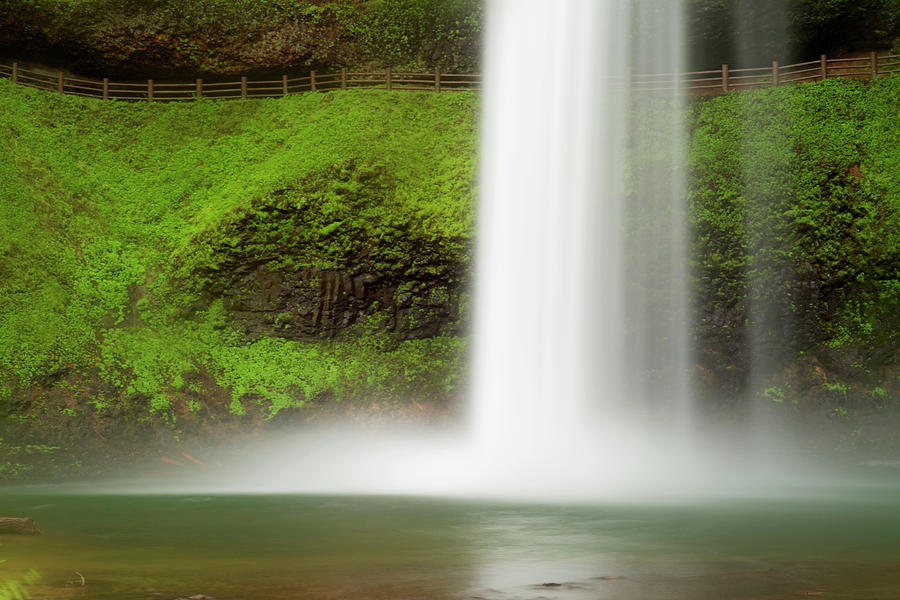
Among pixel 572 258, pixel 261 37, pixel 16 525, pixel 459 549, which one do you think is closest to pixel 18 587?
pixel 16 525

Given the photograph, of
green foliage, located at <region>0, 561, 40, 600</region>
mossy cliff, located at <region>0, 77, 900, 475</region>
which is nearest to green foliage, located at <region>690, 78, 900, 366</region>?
mossy cliff, located at <region>0, 77, 900, 475</region>

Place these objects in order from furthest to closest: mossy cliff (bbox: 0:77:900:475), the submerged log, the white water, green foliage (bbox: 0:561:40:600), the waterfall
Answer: the waterfall < mossy cliff (bbox: 0:77:900:475) < the white water < the submerged log < green foliage (bbox: 0:561:40:600)

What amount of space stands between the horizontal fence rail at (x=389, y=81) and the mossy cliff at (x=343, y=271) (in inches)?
88.4

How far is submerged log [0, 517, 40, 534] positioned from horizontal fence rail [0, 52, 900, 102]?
24.3m

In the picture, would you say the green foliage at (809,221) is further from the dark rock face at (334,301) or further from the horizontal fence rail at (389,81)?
the dark rock face at (334,301)

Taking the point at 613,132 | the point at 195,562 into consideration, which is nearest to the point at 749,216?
the point at 613,132

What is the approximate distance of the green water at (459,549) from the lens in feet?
25.2

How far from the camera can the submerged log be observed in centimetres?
1080

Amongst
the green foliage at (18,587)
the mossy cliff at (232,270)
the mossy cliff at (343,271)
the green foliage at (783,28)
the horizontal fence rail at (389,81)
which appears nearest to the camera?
the green foliage at (18,587)

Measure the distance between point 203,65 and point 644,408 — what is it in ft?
72.7

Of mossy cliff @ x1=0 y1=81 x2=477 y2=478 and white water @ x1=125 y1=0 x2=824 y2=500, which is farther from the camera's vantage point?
mossy cliff @ x1=0 y1=81 x2=477 y2=478

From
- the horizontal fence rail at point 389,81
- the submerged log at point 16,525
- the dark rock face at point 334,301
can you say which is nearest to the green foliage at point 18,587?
the submerged log at point 16,525

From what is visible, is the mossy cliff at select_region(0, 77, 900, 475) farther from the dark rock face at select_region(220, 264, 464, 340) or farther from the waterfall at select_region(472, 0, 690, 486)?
the waterfall at select_region(472, 0, 690, 486)

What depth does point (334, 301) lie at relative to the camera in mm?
26266
